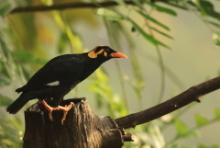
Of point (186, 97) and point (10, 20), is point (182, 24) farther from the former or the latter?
point (186, 97)

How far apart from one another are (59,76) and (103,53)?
8 cm

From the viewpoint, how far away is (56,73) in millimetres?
960

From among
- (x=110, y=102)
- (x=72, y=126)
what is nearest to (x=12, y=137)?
(x=110, y=102)

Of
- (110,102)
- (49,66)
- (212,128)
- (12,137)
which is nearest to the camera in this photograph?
(49,66)

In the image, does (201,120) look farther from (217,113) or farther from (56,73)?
(56,73)

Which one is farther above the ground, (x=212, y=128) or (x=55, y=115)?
(x=55, y=115)

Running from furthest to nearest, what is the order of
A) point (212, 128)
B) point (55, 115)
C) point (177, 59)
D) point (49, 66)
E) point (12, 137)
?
point (212, 128) < point (177, 59) < point (12, 137) < point (49, 66) < point (55, 115)

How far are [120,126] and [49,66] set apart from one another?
13 cm

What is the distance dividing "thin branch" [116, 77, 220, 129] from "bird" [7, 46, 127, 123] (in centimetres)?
10

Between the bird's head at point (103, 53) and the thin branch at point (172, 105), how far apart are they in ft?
0.38

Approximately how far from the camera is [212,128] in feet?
11.1

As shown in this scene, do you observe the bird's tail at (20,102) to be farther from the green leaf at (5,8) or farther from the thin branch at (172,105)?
the green leaf at (5,8)

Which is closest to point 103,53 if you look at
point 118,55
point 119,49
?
point 118,55

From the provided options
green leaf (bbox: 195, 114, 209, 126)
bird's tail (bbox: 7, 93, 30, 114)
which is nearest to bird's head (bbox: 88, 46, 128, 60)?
bird's tail (bbox: 7, 93, 30, 114)
